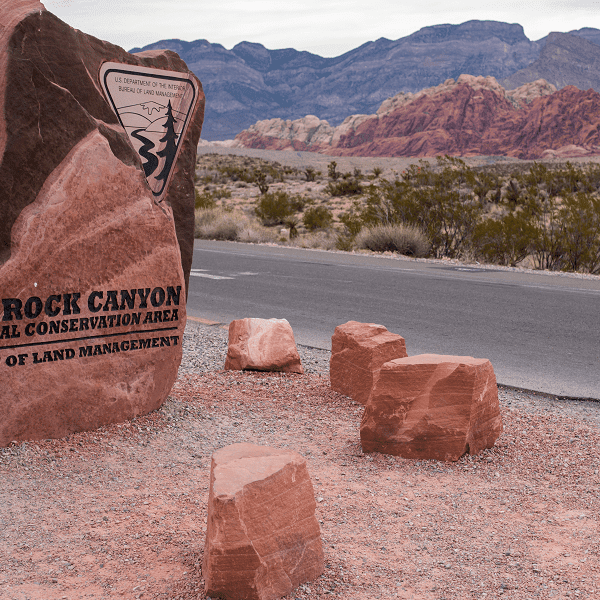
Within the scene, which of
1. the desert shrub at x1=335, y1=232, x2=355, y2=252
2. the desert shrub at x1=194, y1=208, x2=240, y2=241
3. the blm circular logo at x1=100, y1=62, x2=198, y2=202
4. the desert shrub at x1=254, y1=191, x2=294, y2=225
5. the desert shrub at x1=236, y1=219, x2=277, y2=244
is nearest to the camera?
the blm circular logo at x1=100, y1=62, x2=198, y2=202

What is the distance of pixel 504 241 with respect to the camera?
671 inches

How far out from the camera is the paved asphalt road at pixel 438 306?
23.5ft

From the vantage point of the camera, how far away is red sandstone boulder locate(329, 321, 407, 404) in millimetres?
5312

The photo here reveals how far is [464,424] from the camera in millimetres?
4262

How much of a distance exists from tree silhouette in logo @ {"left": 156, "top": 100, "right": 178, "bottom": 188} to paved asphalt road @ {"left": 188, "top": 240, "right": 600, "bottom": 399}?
128 inches

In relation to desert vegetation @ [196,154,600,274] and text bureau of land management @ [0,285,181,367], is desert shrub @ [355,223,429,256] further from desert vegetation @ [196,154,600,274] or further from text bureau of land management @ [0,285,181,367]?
text bureau of land management @ [0,285,181,367]

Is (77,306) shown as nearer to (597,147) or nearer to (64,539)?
(64,539)

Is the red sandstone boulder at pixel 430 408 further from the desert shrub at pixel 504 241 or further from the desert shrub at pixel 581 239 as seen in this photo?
the desert shrub at pixel 504 241

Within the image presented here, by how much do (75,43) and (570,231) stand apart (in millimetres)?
13785

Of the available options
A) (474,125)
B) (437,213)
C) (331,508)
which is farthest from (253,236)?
(474,125)

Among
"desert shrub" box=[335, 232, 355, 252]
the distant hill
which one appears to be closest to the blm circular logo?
"desert shrub" box=[335, 232, 355, 252]

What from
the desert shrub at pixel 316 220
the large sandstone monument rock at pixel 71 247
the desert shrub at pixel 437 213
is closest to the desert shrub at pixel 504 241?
the desert shrub at pixel 437 213

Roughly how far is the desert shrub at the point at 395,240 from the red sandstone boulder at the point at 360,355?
12.6m

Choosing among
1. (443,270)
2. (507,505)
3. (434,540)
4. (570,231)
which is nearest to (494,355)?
(507,505)
